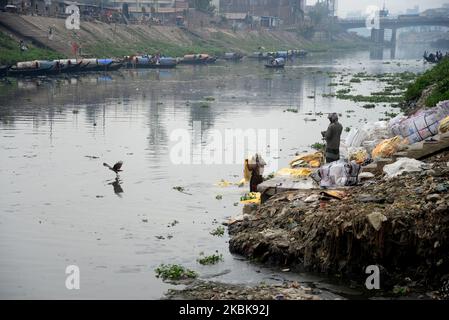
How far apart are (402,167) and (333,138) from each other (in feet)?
8.40

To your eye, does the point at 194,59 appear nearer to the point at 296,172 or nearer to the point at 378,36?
the point at 296,172

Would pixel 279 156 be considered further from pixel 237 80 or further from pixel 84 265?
pixel 237 80

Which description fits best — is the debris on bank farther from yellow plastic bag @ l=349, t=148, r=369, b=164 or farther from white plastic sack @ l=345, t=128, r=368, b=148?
white plastic sack @ l=345, t=128, r=368, b=148

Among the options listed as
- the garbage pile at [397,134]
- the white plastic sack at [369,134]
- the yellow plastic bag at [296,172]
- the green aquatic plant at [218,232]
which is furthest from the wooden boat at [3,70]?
the green aquatic plant at [218,232]

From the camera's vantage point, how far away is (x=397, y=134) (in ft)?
56.1

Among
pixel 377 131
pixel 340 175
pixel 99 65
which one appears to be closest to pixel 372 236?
pixel 340 175

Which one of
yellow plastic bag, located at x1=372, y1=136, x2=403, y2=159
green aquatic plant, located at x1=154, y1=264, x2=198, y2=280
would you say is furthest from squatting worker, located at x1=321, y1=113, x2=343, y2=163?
green aquatic plant, located at x1=154, y1=264, x2=198, y2=280

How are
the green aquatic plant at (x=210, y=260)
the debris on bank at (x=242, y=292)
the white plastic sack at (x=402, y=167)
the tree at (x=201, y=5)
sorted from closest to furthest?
the debris on bank at (x=242, y=292) < the green aquatic plant at (x=210, y=260) < the white plastic sack at (x=402, y=167) < the tree at (x=201, y=5)

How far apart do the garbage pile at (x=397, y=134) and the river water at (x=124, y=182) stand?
2.65 metres

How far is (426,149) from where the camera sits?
47.1 ft

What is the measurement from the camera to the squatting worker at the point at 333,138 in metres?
15.3

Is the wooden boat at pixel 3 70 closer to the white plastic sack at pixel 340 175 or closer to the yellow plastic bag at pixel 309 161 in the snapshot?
the yellow plastic bag at pixel 309 161

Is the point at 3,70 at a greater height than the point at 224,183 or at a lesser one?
greater
